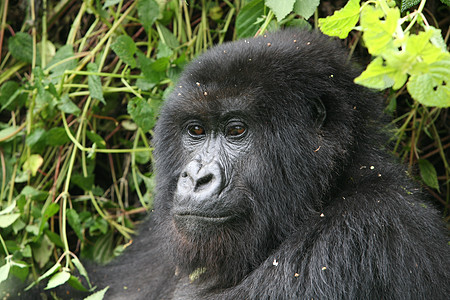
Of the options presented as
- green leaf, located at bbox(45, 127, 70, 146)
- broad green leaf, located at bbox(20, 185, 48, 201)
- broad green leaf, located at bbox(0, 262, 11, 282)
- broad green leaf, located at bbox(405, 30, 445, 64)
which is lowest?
broad green leaf, located at bbox(20, 185, 48, 201)

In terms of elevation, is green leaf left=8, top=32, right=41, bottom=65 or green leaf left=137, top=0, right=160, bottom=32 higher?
green leaf left=137, top=0, right=160, bottom=32

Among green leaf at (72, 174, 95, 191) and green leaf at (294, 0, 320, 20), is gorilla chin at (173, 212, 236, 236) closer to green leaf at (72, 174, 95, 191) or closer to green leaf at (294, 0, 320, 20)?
green leaf at (294, 0, 320, 20)

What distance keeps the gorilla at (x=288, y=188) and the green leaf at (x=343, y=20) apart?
2.37 ft

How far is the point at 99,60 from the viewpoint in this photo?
4973mm

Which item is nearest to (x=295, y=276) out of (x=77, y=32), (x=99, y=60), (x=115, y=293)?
(x=115, y=293)

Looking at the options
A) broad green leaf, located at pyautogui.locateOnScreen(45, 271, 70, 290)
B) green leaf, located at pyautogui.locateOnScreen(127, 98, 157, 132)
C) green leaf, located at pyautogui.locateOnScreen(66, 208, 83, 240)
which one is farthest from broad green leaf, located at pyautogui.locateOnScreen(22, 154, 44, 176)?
broad green leaf, located at pyautogui.locateOnScreen(45, 271, 70, 290)

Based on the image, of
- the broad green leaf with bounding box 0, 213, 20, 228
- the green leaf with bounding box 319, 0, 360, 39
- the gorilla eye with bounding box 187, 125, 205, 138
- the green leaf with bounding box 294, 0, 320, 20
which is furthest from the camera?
the broad green leaf with bounding box 0, 213, 20, 228

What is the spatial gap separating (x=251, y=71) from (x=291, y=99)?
0.28 meters

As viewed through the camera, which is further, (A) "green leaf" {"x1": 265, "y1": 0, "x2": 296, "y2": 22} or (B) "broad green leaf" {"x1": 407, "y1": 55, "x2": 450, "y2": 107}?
(A) "green leaf" {"x1": 265, "y1": 0, "x2": 296, "y2": 22}

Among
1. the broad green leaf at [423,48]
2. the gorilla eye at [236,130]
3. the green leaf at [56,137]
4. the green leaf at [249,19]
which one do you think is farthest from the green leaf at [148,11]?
the broad green leaf at [423,48]

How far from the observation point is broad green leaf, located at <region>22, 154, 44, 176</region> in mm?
4922

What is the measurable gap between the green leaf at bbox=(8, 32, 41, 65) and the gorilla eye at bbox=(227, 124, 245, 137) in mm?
2704

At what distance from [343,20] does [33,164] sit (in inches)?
132

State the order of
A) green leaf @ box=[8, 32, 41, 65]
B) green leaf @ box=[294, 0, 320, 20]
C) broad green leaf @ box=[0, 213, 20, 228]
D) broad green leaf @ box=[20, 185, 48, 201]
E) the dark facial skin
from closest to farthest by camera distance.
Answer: the dark facial skin < green leaf @ box=[294, 0, 320, 20] < broad green leaf @ box=[0, 213, 20, 228] < broad green leaf @ box=[20, 185, 48, 201] < green leaf @ box=[8, 32, 41, 65]
